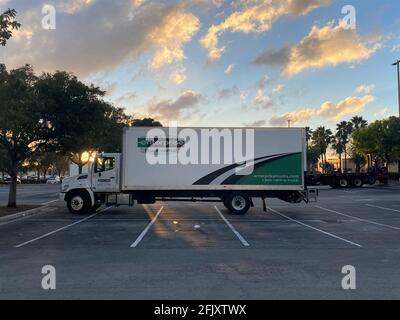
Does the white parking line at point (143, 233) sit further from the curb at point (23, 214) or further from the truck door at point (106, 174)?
the curb at point (23, 214)

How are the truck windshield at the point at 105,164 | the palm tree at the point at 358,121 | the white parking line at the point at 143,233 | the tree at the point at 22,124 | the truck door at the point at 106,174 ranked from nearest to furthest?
the white parking line at the point at 143,233 → the tree at the point at 22,124 → the truck door at the point at 106,174 → the truck windshield at the point at 105,164 → the palm tree at the point at 358,121

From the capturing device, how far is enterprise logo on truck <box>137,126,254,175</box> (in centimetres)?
2281

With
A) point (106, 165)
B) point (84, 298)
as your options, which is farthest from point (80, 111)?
point (84, 298)

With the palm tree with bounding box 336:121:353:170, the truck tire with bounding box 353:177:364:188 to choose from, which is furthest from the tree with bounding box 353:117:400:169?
the palm tree with bounding box 336:121:353:170

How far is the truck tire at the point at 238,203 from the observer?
22.8 m

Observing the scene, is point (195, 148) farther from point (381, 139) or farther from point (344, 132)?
point (344, 132)

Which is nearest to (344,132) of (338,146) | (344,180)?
(338,146)

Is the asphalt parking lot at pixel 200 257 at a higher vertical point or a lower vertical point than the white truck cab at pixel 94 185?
lower

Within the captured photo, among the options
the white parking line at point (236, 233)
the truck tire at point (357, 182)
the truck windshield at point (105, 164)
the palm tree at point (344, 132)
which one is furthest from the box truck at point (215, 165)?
the palm tree at point (344, 132)

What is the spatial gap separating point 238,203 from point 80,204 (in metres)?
7.75

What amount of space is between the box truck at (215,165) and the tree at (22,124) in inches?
144

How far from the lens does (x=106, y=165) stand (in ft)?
77.6

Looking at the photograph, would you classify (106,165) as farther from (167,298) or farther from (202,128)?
(167,298)

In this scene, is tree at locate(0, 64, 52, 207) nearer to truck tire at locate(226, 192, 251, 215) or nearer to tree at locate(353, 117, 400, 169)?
truck tire at locate(226, 192, 251, 215)
